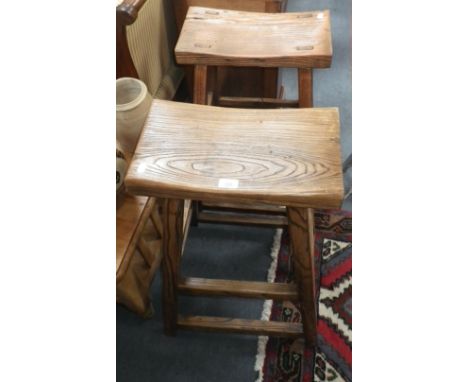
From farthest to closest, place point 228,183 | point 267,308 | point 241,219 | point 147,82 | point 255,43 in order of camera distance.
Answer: point 147,82, point 241,219, point 267,308, point 255,43, point 228,183

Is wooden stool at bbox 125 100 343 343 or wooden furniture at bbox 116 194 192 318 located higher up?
wooden stool at bbox 125 100 343 343

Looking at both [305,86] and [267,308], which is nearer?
[305,86]

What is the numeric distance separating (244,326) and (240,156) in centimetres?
67

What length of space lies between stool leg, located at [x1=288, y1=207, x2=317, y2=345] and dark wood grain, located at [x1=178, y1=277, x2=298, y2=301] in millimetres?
46

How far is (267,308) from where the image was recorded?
1483 millimetres

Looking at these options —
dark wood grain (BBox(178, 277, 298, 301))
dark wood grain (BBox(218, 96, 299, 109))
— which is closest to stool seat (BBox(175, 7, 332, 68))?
dark wood grain (BBox(218, 96, 299, 109))

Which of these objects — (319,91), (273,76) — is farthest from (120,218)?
(319,91)

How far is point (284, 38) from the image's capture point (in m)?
1.11

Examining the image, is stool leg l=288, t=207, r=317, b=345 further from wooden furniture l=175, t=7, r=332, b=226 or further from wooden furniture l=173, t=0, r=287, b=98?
wooden furniture l=173, t=0, r=287, b=98

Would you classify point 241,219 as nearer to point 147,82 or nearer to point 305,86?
point 305,86

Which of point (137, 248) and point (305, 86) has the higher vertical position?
point (305, 86)

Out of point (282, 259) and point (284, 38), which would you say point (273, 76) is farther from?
point (282, 259)

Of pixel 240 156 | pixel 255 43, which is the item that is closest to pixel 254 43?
pixel 255 43

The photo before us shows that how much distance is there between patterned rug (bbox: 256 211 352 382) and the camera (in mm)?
1333
